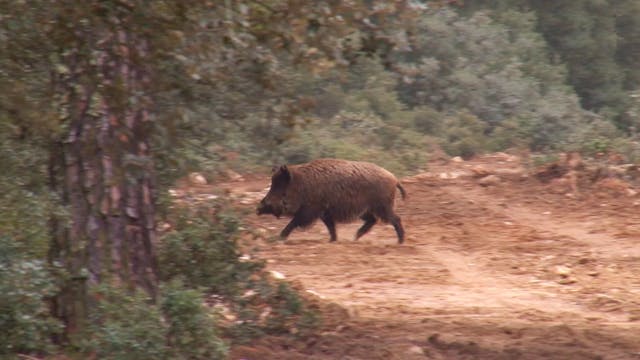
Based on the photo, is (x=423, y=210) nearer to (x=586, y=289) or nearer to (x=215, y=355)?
(x=586, y=289)

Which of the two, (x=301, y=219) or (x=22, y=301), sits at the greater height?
(x=22, y=301)

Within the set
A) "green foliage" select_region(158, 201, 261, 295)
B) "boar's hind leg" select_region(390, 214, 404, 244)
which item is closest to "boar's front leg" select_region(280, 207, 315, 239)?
"boar's hind leg" select_region(390, 214, 404, 244)

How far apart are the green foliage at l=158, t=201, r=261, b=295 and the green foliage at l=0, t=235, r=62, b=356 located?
126 centimetres

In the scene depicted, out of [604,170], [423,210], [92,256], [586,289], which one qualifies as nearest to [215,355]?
[92,256]

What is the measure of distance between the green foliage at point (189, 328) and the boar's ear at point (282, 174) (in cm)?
650

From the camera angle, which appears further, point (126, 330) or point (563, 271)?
point (563, 271)

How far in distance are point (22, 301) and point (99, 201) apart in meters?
0.86

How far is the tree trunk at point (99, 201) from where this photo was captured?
7035 mm

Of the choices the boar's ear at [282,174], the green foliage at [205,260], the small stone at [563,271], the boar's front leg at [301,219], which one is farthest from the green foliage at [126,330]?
the boar's front leg at [301,219]

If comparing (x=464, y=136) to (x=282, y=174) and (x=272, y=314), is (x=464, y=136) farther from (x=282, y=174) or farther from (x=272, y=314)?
(x=272, y=314)

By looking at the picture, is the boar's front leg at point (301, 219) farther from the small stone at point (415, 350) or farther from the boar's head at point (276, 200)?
the small stone at point (415, 350)

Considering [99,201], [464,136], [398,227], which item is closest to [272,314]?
[99,201]

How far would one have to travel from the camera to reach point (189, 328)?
6602 millimetres

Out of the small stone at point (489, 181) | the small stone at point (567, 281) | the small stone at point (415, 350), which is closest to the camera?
the small stone at point (415, 350)
